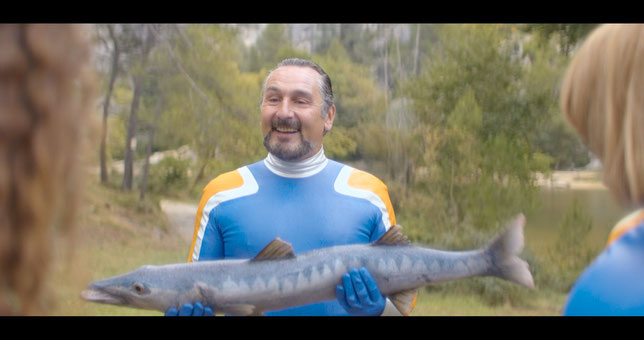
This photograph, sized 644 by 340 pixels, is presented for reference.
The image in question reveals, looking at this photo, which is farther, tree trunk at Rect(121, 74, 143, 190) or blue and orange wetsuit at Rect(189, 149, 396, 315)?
tree trunk at Rect(121, 74, 143, 190)

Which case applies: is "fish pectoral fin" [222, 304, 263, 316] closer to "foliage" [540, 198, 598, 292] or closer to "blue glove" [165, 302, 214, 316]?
"blue glove" [165, 302, 214, 316]

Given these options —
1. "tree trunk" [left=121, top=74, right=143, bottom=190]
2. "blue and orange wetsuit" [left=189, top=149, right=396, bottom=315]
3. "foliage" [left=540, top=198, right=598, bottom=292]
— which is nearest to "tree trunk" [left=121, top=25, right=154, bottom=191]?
"tree trunk" [left=121, top=74, right=143, bottom=190]

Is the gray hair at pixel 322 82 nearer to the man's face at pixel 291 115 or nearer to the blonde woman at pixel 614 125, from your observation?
the man's face at pixel 291 115

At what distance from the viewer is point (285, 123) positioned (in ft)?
6.98

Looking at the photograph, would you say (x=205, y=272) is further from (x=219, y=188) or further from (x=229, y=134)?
(x=229, y=134)

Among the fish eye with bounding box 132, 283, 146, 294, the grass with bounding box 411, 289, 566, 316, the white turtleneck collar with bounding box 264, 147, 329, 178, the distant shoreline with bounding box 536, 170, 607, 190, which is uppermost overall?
the white turtleneck collar with bounding box 264, 147, 329, 178

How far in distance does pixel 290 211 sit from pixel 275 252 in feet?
0.99

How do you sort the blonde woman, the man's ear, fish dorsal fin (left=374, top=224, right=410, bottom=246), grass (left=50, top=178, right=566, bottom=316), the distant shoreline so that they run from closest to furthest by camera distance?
the blonde woman → fish dorsal fin (left=374, top=224, right=410, bottom=246) → the man's ear → grass (left=50, top=178, right=566, bottom=316) → the distant shoreline

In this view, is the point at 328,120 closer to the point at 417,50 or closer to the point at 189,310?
the point at 189,310

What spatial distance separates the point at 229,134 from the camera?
643 cm

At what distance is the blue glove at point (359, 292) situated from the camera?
6.07 feet

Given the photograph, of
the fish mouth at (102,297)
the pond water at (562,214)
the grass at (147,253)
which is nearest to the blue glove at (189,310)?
the fish mouth at (102,297)

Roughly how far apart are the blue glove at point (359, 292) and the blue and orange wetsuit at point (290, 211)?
0.70 feet

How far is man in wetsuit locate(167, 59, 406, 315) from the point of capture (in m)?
2.08
